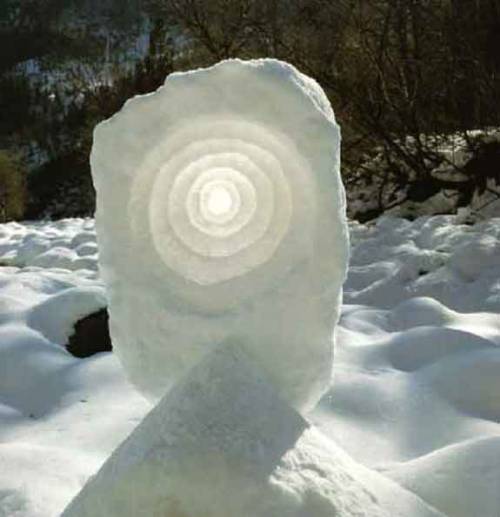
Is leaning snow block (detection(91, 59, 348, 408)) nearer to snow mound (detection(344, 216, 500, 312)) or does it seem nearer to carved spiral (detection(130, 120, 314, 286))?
carved spiral (detection(130, 120, 314, 286))

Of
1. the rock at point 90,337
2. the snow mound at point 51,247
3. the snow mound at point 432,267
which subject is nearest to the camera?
the rock at point 90,337

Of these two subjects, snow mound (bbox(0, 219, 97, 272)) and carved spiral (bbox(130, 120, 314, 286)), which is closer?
carved spiral (bbox(130, 120, 314, 286))

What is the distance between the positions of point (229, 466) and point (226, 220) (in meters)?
0.39

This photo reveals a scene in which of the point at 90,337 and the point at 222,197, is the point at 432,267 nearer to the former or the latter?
the point at 90,337

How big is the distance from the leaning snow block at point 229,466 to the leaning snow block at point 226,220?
0.10m

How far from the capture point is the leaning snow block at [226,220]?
1.28 m

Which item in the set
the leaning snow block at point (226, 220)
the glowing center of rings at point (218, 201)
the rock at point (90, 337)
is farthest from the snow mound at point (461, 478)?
the rock at point (90, 337)

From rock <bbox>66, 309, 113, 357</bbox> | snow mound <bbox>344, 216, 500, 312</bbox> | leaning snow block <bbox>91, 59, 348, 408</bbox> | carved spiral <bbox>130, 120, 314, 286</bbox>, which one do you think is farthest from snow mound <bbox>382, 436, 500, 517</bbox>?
snow mound <bbox>344, 216, 500, 312</bbox>

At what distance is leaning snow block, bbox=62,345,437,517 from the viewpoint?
1.15 meters

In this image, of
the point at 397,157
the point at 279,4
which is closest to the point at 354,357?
the point at 397,157

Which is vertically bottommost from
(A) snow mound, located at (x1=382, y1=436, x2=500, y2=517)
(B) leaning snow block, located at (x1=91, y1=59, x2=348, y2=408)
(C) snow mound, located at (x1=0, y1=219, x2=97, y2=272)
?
(C) snow mound, located at (x1=0, y1=219, x2=97, y2=272)

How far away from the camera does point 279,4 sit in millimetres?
7973

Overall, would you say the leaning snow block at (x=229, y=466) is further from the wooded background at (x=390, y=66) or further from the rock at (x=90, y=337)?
the wooded background at (x=390, y=66)

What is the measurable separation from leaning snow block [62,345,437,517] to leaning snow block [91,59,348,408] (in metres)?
0.10
